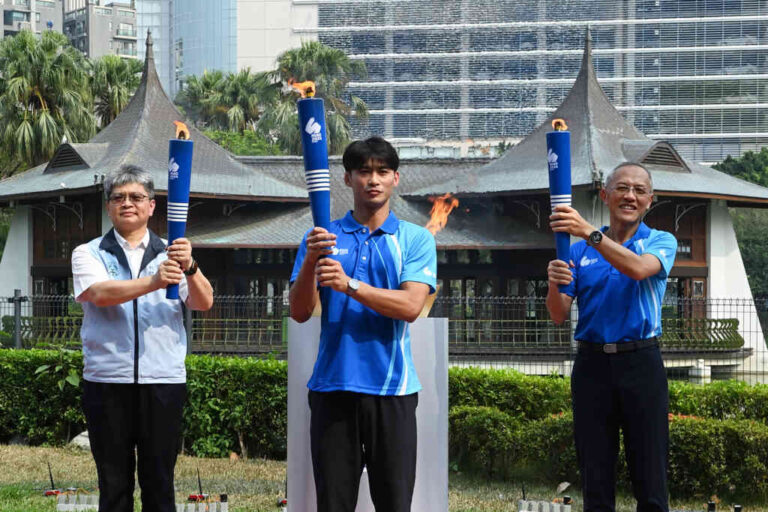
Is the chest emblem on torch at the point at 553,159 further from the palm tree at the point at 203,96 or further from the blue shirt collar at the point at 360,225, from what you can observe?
the palm tree at the point at 203,96

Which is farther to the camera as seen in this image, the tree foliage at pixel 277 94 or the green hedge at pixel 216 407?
the tree foliage at pixel 277 94

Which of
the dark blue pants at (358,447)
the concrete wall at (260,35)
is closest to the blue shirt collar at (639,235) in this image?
the dark blue pants at (358,447)

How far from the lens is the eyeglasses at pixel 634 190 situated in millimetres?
4574

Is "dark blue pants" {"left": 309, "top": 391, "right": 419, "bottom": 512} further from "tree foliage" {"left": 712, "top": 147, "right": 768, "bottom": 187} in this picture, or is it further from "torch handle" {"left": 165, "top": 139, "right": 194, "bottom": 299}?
"tree foliage" {"left": 712, "top": 147, "right": 768, "bottom": 187}

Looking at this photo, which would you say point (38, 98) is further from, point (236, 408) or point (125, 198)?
point (125, 198)

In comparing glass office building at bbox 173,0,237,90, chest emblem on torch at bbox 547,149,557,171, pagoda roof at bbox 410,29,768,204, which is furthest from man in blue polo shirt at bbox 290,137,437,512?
glass office building at bbox 173,0,237,90

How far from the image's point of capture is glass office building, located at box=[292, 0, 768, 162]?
320 feet

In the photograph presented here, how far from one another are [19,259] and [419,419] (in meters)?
23.6

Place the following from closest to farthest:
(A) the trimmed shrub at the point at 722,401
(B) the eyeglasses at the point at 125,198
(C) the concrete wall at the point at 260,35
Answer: (B) the eyeglasses at the point at 125,198
(A) the trimmed shrub at the point at 722,401
(C) the concrete wall at the point at 260,35

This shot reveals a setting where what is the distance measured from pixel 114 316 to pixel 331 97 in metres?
39.8

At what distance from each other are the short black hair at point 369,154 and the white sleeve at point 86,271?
4.07 feet

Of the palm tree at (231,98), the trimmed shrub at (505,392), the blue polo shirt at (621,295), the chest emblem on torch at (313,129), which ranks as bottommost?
the trimmed shrub at (505,392)

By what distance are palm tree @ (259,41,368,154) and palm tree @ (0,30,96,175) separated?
1130cm

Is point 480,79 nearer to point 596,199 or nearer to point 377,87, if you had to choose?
point 377,87
